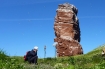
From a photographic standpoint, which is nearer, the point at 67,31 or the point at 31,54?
the point at 31,54

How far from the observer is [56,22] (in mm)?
120812

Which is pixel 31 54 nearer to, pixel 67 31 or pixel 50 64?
pixel 50 64

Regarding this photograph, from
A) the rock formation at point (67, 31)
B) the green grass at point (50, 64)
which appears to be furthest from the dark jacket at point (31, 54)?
the rock formation at point (67, 31)

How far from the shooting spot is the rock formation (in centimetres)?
11201

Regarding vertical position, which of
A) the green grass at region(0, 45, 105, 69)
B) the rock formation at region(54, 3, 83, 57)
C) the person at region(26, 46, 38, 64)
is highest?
the rock formation at region(54, 3, 83, 57)

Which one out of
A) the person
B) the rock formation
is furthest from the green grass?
the rock formation

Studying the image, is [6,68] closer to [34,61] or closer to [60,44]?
[34,61]

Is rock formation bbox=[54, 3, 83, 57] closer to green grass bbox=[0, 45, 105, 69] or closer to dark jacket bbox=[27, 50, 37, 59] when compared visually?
green grass bbox=[0, 45, 105, 69]

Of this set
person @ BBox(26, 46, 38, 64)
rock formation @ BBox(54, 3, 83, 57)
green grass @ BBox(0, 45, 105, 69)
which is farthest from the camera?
rock formation @ BBox(54, 3, 83, 57)

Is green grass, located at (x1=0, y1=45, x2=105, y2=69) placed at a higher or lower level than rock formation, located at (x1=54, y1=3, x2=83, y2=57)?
lower

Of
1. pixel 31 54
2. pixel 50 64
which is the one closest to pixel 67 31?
pixel 50 64

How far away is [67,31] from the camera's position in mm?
116250

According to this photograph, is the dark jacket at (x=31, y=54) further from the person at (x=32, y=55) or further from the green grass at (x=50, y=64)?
the green grass at (x=50, y=64)

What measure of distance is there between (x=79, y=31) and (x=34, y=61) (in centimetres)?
9490
